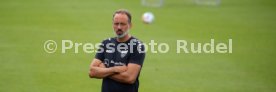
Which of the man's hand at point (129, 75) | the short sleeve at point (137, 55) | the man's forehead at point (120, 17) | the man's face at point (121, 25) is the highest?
the man's forehead at point (120, 17)

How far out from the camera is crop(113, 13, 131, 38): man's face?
7.58m

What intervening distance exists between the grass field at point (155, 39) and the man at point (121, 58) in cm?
479

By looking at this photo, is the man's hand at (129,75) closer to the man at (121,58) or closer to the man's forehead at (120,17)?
the man at (121,58)

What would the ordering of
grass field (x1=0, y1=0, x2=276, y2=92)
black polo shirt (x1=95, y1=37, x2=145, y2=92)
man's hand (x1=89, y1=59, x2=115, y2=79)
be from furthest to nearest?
1. grass field (x1=0, y1=0, x2=276, y2=92)
2. man's hand (x1=89, y1=59, x2=115, y2=79)
3. black polo shirt (x1=95, y1=37, x2=145, y2=92)

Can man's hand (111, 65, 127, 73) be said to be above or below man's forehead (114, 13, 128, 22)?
below

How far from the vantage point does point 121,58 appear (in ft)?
25.5

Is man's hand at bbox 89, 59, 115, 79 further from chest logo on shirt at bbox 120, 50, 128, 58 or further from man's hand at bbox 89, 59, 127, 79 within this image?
chest logo on shirt at bbox 120, 50, 128, 58

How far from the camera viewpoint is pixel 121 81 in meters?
7.81

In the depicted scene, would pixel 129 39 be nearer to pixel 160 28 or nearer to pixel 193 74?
pixel 193 74

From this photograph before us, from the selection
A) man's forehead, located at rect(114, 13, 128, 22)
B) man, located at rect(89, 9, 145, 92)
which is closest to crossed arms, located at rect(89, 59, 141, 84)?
man, located at rect(89, 9, 145, 92)

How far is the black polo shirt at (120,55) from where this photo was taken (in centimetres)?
769

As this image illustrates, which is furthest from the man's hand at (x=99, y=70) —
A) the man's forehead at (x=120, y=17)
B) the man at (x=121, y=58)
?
the man's forehead at (x=120, y=17)

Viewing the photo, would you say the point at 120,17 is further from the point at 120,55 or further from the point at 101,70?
the point at 101,70

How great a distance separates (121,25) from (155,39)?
10808mm
